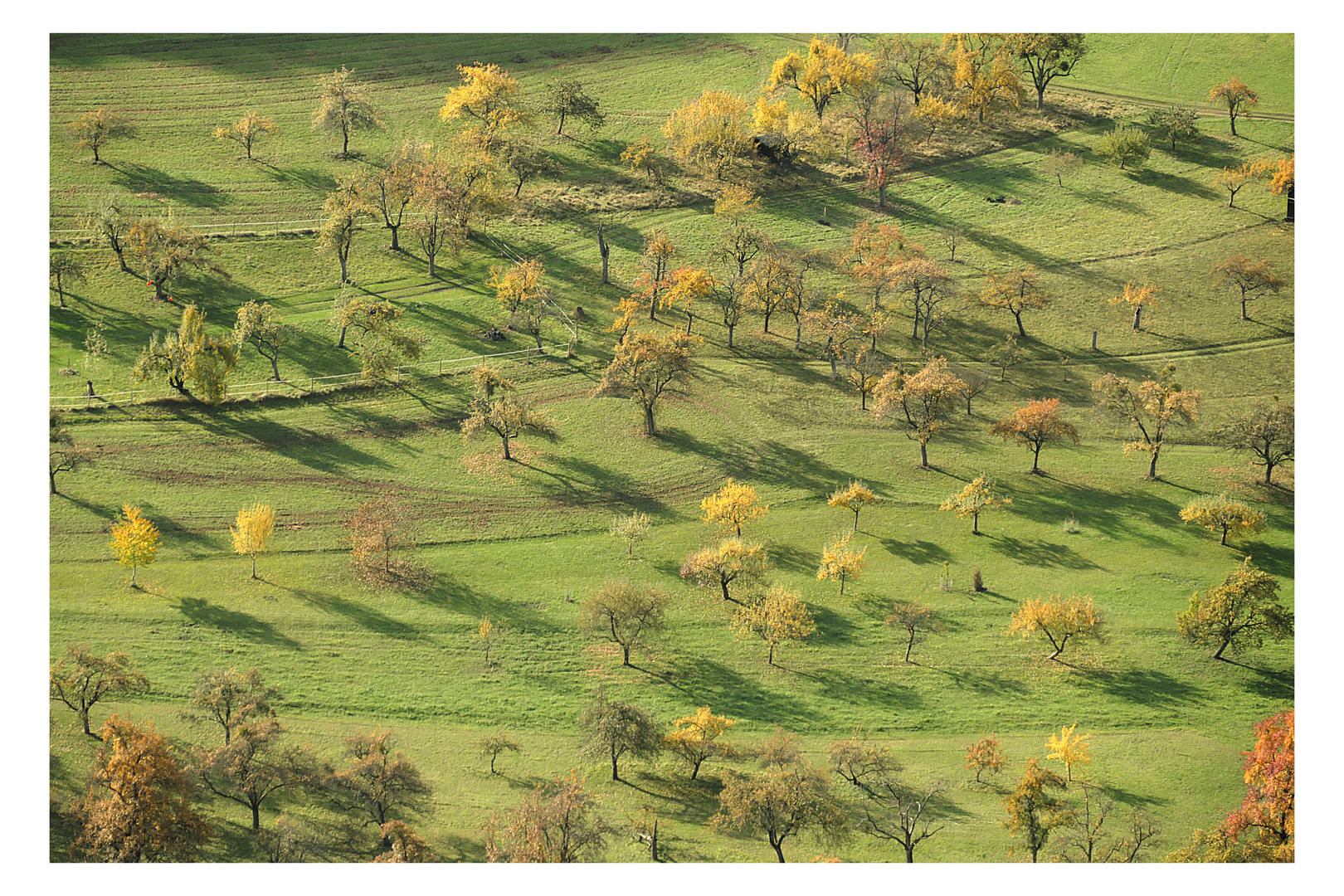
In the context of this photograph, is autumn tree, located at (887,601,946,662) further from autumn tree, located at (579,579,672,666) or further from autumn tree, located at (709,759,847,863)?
autumn tree, located at (709,759,847,863)

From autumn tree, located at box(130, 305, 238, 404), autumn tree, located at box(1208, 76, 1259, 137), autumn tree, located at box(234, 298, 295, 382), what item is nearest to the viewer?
autumn tree, located at box(130, 305, 238, 404)

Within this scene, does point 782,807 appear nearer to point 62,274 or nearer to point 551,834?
point 551,834

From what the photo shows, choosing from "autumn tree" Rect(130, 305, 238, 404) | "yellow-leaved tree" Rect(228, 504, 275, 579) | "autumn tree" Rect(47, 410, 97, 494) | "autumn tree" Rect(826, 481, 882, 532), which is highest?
"autumn tree" Rect(130, 305, 238, 404)

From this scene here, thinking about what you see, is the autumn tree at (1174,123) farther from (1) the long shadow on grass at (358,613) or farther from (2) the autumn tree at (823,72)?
(1) the long shadow on grass at (358,613)

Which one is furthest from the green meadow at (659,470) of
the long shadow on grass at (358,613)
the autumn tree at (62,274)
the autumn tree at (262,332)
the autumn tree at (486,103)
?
the autumn tree at (486,103)

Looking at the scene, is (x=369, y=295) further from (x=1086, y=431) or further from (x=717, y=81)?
(x=1086, y=431)

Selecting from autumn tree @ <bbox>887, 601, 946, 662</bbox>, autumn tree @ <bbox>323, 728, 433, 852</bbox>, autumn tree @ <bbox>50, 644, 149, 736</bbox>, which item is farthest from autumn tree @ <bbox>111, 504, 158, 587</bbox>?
autumn tree @ <bbox>887, 601, 946, 662</bbox>

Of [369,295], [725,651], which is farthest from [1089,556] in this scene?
[369,295]
